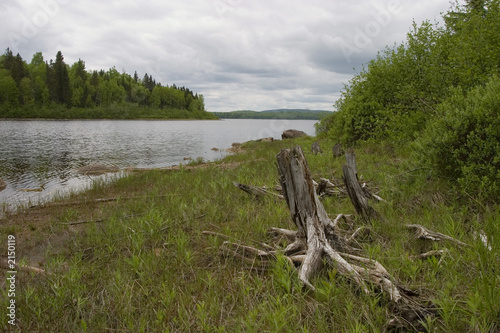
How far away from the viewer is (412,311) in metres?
2.78

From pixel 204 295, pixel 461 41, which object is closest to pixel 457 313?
pixel 204 295

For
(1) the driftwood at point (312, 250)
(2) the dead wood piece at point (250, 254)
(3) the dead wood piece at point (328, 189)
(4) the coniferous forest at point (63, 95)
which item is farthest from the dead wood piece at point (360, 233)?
(4) the coniferous forest at point (63, 95)

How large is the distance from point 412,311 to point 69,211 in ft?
27.1

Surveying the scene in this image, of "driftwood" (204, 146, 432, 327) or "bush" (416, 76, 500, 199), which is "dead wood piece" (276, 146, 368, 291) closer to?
"driftwood" (204, 146, 432, 327)

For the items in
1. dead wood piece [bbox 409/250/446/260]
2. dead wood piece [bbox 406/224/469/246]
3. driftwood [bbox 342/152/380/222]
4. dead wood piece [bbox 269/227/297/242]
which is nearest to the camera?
dead wood piece [bbox 409/250/446/260]

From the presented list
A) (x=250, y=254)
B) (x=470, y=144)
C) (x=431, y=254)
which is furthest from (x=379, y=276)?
(x=470, y=144)

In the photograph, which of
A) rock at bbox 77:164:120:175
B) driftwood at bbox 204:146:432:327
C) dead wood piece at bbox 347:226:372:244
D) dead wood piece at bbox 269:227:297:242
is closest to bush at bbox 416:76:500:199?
dead wood piece at bbox 347:226:372:244

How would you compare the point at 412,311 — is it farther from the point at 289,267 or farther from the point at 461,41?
the point at 461,41

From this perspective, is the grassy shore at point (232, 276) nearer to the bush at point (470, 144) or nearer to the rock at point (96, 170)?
the bush at point (470, 144)

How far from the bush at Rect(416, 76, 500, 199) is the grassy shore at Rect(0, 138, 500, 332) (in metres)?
0.35

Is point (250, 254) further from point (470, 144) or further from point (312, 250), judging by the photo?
point (470, 144)

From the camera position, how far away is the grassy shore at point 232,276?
116 inches

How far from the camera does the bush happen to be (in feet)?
17.9

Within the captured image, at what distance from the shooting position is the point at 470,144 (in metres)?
5.69
